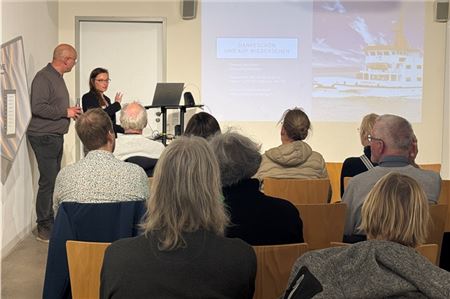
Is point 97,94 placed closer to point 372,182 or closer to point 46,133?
point 46,133

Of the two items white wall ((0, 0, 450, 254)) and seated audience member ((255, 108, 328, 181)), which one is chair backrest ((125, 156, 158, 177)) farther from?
white wall ((0, 0, 450, 254))

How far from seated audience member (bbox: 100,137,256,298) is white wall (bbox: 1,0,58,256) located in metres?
3.69

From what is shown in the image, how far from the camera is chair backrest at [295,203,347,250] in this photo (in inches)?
126

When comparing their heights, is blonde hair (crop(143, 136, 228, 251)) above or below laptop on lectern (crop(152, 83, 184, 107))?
below

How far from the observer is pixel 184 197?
2098mm

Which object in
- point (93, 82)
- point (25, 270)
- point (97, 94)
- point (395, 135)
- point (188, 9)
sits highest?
point (188, 9)

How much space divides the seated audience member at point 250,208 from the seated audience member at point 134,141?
162 cm

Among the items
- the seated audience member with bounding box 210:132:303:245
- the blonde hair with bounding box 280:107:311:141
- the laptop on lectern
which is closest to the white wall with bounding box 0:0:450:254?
the laptop on lectern

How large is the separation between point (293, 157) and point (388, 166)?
3.95 feet

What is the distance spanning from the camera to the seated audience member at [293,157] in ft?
15.1

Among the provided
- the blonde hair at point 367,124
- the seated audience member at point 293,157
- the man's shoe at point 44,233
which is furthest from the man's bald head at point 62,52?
the blonde hair at point 367,124

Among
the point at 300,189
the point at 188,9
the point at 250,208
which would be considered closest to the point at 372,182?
the point at 300,189

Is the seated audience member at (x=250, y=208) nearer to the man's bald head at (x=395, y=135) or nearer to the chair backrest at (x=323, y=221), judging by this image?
the chair backrest at (x=323, y=221)

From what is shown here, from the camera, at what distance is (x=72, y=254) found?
8.02ft
